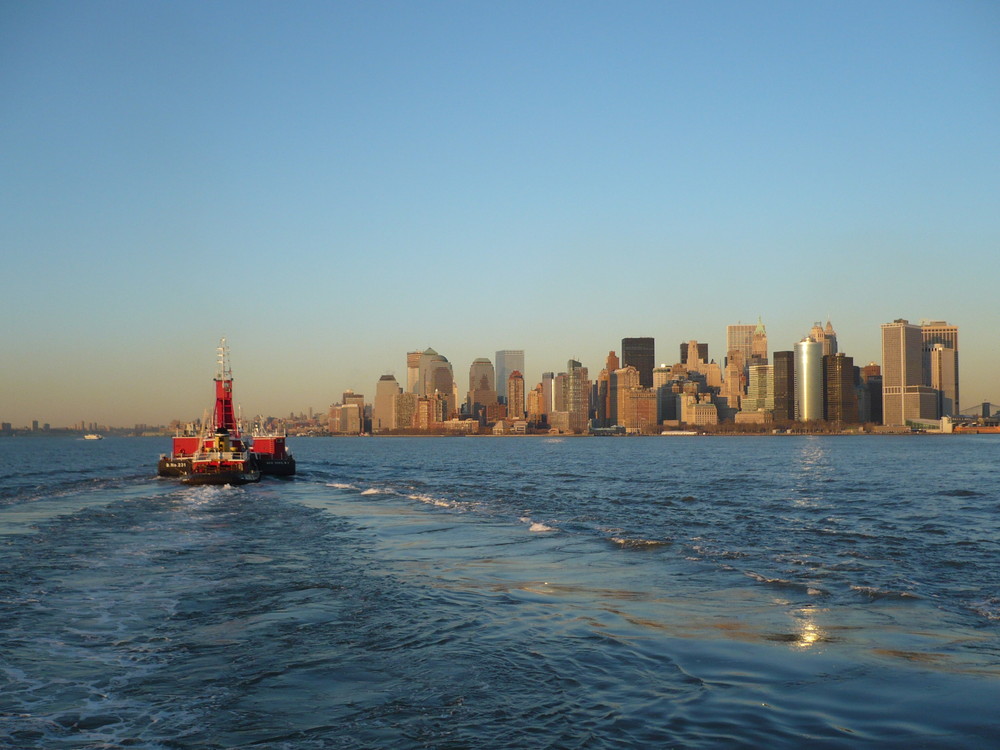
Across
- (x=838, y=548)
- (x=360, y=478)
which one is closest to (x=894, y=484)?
(x=838, y=548)

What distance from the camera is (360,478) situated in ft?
242

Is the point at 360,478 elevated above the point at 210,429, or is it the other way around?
the point at 210,429

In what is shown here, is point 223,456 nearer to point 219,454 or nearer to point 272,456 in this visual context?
point 219,454

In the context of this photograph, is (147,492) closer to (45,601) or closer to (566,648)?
(45,601)

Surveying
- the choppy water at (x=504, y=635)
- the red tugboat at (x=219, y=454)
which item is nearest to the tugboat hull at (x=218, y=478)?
the red tugboat at (x=219, y=454)

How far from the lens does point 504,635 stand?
14.9m

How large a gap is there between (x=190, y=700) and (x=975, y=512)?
3708cm

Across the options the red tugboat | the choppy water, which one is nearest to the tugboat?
the red tugboat

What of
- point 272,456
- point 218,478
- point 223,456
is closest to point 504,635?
point 218,478

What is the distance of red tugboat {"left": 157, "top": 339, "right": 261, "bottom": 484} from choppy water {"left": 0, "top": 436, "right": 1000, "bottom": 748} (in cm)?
2516

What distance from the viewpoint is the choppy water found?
10.3m

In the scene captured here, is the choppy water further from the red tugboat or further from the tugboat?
the tugboat

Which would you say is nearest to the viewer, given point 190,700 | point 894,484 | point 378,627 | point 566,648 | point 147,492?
point 190,700

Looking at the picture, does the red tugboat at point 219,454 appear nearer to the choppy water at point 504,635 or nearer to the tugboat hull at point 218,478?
the tugboat hull at point 218,478
